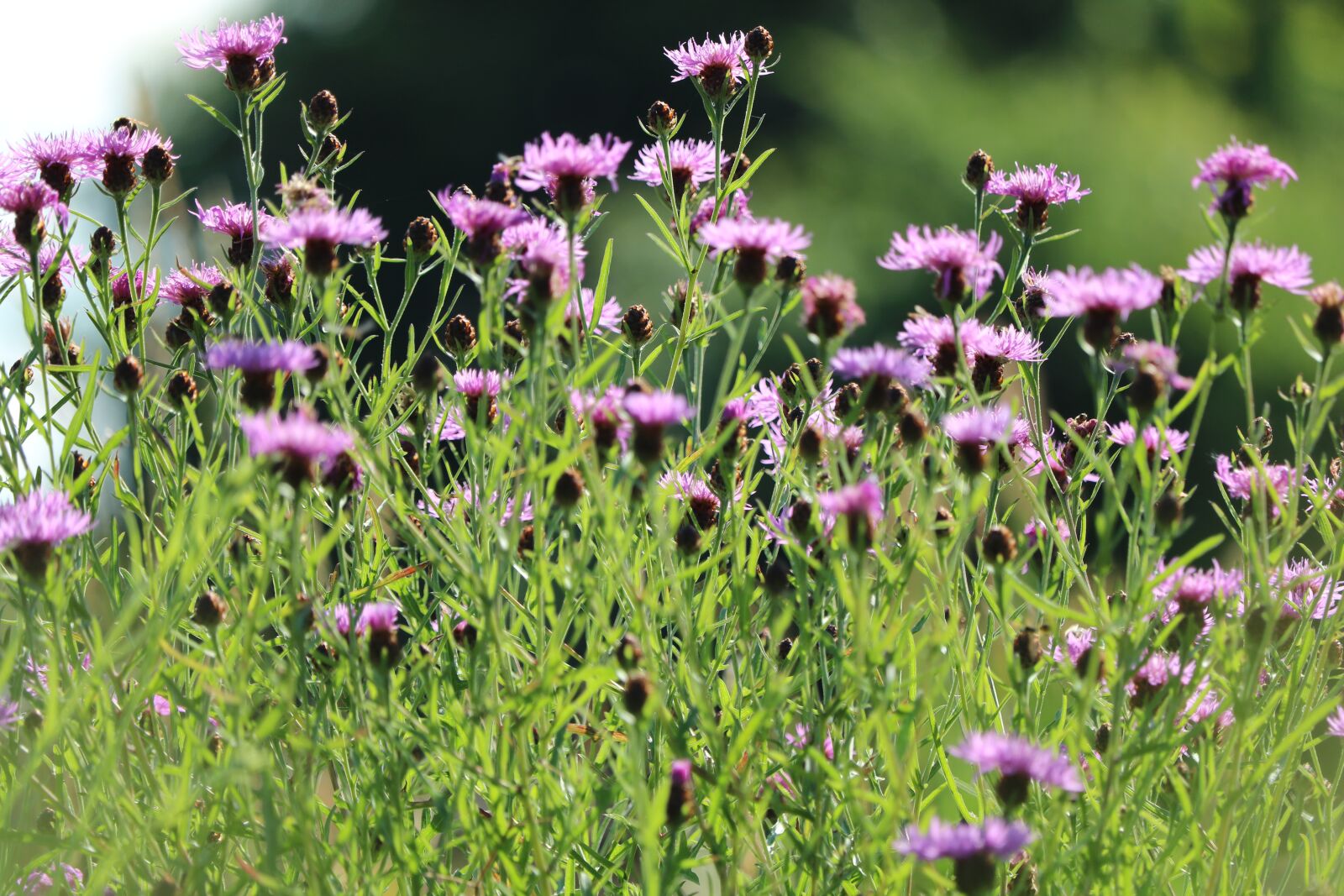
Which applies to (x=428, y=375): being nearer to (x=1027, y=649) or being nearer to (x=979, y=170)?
(x=1027, y=649)

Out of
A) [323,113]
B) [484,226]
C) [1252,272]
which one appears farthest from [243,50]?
[1252,272]

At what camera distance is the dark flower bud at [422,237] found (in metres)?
1.13

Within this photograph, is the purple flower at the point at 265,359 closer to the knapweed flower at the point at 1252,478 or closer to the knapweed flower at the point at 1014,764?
the knapweed flower at the point at 1014,764

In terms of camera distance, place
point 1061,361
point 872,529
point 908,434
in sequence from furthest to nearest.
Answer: point 1061,361
point 908,434
point 872,529

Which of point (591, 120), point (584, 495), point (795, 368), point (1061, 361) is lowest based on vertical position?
point (584, 495)

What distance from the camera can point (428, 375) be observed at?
0.89m

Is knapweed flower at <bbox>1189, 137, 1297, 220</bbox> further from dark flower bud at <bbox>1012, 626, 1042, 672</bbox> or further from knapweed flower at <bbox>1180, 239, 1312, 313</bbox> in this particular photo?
dark flower bud at <bbox>1012, 626, 1042, 672</bbox>

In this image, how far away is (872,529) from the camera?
0.72 metres

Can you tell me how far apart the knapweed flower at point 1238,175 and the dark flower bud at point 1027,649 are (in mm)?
273

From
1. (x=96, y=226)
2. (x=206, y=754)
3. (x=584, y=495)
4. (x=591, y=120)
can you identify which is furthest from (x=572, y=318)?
(x=591, y=120)

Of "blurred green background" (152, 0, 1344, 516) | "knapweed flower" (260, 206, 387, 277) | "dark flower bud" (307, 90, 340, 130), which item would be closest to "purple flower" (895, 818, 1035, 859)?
"knapweed flower" (260, 206, 387, 277)

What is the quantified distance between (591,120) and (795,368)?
678 centimetres

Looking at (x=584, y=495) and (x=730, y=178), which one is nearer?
(x=584, y=495)

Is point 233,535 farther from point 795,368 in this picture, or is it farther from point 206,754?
point 795,368
